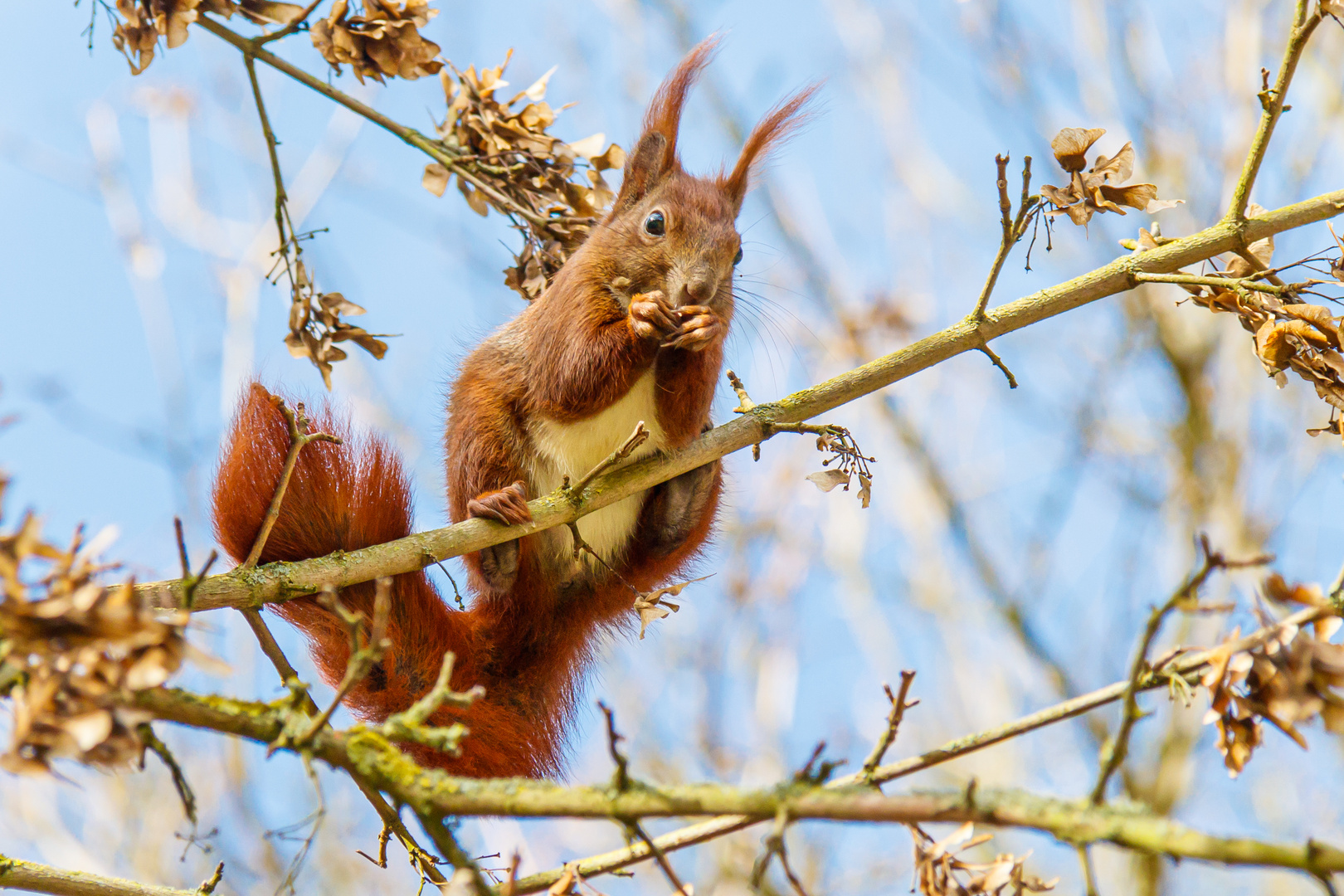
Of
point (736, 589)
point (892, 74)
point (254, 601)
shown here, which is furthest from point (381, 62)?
point (892, 74)

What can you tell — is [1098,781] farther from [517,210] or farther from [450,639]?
[517,210]

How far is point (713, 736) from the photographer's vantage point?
29.3 ft

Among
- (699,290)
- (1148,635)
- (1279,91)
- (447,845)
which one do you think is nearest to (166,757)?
(447,845)

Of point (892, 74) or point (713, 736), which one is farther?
point (892, 74)

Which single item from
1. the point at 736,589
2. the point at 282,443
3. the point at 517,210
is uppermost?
the point at 736,589

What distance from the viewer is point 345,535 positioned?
102 inches

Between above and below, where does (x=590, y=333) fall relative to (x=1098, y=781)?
above

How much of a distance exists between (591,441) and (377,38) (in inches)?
44.3

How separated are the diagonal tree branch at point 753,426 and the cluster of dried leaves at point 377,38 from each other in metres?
1.12

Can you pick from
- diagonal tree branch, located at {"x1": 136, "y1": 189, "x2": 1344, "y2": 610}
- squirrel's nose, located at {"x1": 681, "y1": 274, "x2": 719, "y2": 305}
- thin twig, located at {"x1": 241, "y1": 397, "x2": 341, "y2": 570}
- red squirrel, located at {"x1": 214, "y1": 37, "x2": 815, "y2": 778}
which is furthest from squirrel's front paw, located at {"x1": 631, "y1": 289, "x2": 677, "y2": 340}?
thin twig, located at {"x1": 241, "y1": 397, "x2": 341, "y2": 570}

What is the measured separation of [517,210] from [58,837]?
7.23 m

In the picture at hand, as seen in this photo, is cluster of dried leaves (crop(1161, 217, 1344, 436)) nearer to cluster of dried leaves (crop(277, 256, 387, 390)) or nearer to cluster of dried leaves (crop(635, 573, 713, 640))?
Answer: cluster of dried leaves (crop(635, 573, 713, 640))

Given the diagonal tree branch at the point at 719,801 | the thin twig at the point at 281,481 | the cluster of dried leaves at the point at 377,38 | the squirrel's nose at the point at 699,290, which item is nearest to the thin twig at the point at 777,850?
the diagonal tree branch at the point at 719,801

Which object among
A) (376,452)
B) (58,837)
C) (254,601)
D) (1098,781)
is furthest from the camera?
(58,837)
